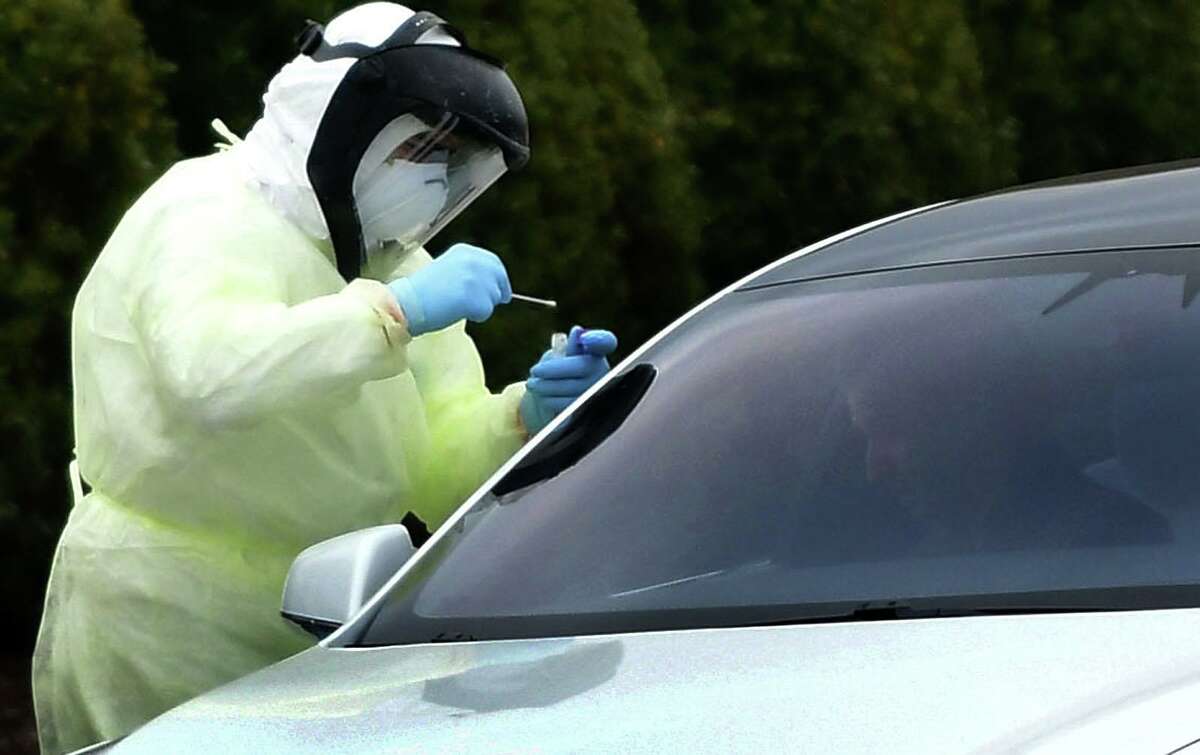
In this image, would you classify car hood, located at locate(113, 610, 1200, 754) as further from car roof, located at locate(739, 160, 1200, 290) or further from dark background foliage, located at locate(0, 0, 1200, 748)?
dark background foliage, located at locate(0, 0, 1200, 748)

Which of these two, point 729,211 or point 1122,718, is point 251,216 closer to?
point 1122,718

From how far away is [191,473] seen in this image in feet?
11.8

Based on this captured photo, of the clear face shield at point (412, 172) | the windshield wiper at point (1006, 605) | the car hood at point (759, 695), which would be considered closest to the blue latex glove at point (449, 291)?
the clear face shield at point (412, 172)

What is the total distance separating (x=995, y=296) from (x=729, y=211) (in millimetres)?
5728

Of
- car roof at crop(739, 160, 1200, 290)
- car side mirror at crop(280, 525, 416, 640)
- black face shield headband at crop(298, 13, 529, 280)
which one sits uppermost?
black face shield headband at crop(298, 13, 529, 280)

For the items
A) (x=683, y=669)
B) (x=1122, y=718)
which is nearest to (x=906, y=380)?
(x=683, y=669)

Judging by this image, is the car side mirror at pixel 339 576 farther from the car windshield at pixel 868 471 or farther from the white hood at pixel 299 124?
the white hood at pixel 299 124

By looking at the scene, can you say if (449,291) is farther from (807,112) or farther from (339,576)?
(807,112)

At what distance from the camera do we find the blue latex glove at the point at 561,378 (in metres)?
3.87

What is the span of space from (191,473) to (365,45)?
0.75m

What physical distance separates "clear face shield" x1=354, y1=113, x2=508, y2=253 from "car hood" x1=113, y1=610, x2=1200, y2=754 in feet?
3.57

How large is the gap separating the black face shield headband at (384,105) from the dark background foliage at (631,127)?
2.11m

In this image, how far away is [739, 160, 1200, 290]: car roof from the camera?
3107 mm

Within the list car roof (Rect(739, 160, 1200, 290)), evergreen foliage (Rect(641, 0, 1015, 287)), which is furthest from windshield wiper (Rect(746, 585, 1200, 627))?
evergreen foliage (Rect(641, 0, 1015, 287))
